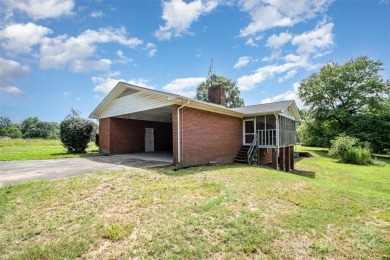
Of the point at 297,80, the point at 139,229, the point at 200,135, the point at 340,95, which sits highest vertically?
the point at 297,80

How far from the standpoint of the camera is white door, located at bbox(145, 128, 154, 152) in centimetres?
1616

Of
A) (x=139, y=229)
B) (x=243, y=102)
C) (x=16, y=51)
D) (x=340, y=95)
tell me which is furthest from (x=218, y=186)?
(x=243, y=102)

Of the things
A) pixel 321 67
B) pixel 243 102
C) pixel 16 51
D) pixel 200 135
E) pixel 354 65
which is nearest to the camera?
pixel 200 135

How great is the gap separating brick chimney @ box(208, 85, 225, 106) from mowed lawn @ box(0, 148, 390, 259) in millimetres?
10864

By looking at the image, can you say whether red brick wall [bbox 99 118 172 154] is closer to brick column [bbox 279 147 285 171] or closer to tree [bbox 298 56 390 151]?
brick column [bbox 279 147 285 171]

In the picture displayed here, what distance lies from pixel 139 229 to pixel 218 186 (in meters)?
3.03

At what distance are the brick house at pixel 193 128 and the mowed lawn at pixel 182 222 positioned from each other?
4021mm

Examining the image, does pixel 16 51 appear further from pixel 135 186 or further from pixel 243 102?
pixel 243 102

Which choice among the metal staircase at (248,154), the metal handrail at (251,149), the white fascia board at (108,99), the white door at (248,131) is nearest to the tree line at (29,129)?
the white fascia board at (108,99)

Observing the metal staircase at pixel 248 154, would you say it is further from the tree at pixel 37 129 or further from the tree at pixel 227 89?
the tree at pixel 37 129

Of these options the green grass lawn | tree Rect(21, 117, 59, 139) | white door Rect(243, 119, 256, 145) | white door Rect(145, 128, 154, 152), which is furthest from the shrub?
tree Rect(21, 117, 59, 139)

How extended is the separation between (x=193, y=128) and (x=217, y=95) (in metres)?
7.24

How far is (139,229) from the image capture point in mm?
3457

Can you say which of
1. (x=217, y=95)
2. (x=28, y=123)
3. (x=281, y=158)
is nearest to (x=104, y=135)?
(x=217, y=95)
